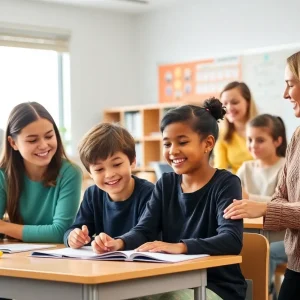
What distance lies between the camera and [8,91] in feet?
23.7

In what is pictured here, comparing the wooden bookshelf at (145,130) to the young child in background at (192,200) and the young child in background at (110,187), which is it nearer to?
the young child in background at (110,187)

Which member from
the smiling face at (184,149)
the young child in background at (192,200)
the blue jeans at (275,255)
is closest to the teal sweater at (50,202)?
the young child in background at (192,200)

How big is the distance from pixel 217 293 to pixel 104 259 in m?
0.37

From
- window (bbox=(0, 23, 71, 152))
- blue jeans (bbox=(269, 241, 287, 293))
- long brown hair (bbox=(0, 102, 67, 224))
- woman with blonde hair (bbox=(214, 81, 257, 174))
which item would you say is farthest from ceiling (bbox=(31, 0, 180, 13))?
long brown hair (bbox=(0, 102, 67, 224))

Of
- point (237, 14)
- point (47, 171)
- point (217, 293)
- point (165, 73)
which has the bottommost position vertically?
point (217, 293)

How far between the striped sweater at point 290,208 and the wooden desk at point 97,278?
0.84ft

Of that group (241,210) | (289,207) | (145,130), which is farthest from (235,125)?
(145,130)

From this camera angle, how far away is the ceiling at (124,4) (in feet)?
24.6

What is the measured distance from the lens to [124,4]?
768 cm

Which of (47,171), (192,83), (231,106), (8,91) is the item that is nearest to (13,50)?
(8,91)

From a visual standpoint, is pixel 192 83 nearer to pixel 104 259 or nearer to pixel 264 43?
pixel 264 43

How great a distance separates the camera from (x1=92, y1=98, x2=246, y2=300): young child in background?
2.13 m

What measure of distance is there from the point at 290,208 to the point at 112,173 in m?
0.62

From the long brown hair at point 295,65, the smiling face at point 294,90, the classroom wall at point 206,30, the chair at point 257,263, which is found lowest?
the chair at point 257,263
